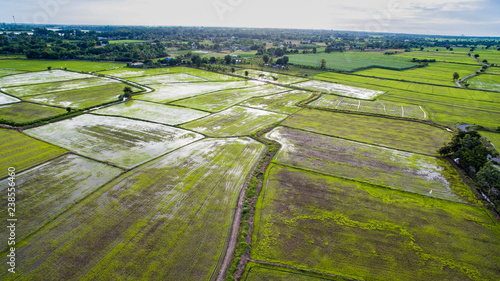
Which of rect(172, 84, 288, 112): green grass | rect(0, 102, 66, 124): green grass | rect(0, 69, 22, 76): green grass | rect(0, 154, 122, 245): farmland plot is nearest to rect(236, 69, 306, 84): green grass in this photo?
rect(172, 84, 288, 112): green grass

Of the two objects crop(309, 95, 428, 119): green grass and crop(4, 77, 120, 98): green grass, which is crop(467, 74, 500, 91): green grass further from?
crop(4, 77, 120, 98): green grass

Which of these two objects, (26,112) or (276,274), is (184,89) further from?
(276,274)

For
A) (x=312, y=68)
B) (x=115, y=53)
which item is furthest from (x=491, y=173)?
(x=115, y=53)

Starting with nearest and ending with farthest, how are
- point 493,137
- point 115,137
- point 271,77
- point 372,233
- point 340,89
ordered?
1. point 372,233
2. point 115,137
3. point 493,137
4. point 340,89
5. point 271,77

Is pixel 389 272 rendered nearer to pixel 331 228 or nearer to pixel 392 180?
pixel 331 228

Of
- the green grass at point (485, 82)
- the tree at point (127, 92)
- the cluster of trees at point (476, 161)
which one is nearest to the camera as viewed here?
the cluster of trees at point (476, 161)

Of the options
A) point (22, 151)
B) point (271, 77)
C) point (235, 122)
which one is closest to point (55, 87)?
point (22, 151)

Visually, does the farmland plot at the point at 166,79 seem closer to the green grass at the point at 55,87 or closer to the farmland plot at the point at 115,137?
the green grass at the point at 55,87

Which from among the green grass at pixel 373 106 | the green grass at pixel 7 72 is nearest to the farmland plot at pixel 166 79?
the green grass at pixel 7 72
